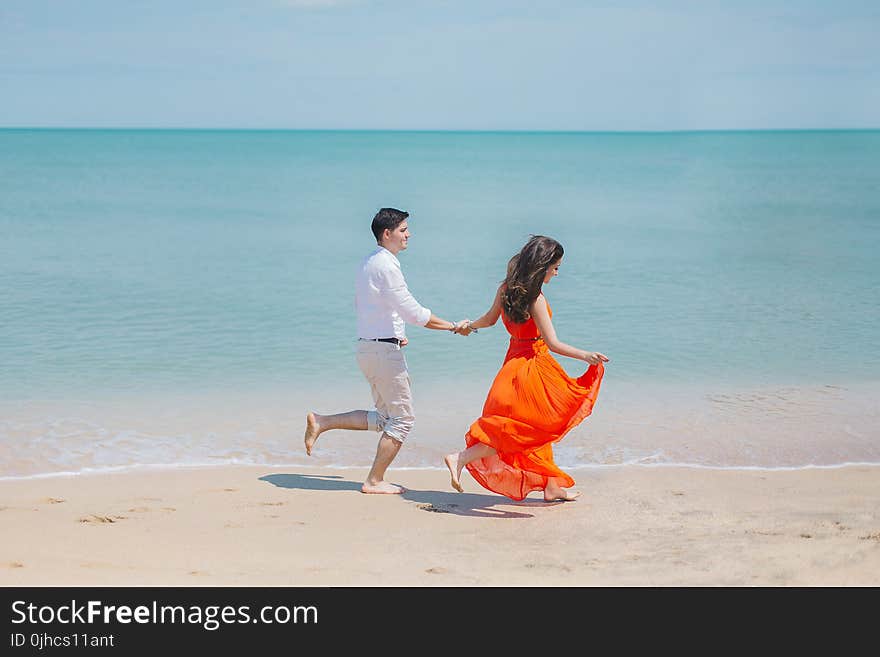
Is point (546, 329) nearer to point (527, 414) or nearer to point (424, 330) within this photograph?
point (527, 414)

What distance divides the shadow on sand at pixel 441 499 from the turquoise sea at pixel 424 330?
0.67 metres

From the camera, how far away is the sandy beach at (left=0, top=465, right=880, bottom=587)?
15.3ft

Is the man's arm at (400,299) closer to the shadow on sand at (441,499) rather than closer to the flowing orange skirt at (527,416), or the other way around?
the flowing orange skirt at (527,416)

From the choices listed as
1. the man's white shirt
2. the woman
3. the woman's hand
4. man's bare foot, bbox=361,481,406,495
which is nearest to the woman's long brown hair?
the woman

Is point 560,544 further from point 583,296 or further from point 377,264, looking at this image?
point 583,296

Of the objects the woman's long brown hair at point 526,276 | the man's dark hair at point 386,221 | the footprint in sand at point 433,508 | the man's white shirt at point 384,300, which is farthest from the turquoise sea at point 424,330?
the man's dark hair at point 386,221

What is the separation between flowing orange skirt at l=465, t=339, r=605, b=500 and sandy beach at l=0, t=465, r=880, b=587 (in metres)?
0.21

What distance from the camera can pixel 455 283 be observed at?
16.1m

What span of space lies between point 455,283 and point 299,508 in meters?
10.2

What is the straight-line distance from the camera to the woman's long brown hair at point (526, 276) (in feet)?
19.5

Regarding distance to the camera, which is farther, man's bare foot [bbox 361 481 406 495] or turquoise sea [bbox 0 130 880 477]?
turquoise sea [bbox 0 130 880 477]

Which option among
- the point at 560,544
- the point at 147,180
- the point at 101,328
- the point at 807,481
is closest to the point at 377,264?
the point at 560,544

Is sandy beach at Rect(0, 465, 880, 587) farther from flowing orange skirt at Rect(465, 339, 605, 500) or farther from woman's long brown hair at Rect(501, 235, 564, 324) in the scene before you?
woman's long brown hair at Rect(501, 235, 564, 324)

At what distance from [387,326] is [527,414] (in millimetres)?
993
